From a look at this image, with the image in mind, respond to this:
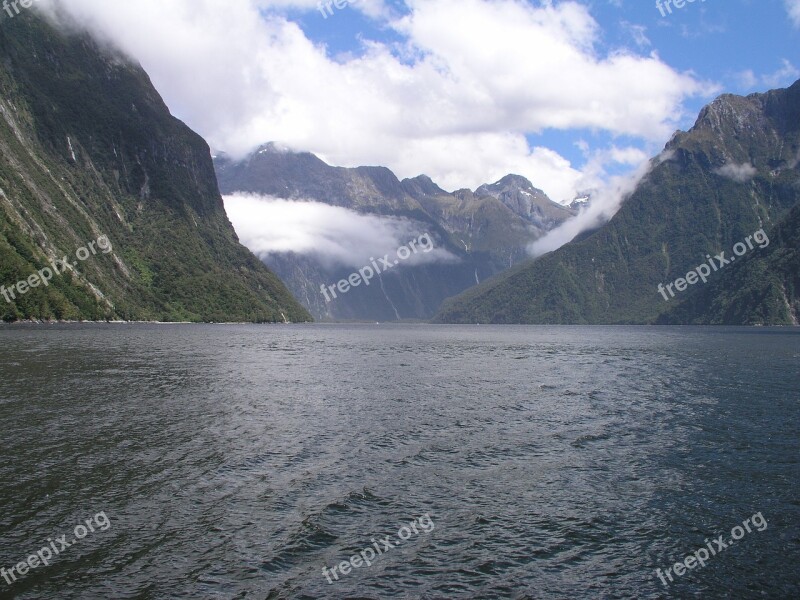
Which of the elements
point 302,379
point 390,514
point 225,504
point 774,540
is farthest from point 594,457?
point 302,379

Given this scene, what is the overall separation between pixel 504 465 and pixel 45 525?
2134 cm

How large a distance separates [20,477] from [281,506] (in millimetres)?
12612

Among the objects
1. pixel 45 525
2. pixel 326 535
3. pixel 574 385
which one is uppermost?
pixel 45 525

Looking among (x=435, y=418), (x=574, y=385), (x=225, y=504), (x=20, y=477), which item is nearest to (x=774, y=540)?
(x=225, y=504)

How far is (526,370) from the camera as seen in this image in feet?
280

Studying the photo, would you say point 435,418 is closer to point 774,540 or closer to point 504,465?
point 504,465

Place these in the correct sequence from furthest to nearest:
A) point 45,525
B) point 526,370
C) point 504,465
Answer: point 526,370, point 504,465, point 45,525

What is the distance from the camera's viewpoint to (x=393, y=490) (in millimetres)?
27000

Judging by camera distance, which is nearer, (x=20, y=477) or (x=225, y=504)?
(x=225, y=504)

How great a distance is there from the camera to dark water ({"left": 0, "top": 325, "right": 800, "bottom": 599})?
1848 cm

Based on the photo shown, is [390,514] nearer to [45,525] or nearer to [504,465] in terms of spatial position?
[504,465]

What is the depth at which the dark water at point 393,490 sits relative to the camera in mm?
18484

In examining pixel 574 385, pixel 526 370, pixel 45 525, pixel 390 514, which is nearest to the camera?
pixel 45 525

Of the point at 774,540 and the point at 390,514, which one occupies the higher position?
the point at 390,514
